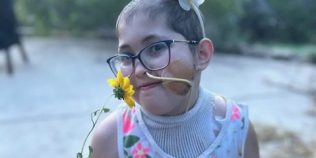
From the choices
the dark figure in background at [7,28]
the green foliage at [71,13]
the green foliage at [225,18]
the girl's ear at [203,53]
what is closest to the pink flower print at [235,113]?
Answer: the girl's ear at [203,53]

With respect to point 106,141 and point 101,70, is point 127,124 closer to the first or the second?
point 106,141

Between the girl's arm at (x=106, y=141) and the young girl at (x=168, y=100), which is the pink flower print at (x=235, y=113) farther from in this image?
the girl's arm at (x=106, y=141)

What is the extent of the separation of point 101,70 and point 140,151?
5.07 m

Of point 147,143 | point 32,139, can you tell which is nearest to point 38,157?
point 32,139

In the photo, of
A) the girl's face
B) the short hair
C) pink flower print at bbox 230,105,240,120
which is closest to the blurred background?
the girl's face

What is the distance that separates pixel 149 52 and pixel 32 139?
2.80m

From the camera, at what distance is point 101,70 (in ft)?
21.1

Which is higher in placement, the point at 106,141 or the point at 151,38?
the point at 151,38

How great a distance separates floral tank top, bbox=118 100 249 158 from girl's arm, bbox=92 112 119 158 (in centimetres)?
2

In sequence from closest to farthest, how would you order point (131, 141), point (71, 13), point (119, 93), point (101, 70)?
point (119, 93), point (131, 141), point (101, 70), point (71, 13)

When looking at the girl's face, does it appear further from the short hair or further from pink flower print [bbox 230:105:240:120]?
pink flower print [bbox 230:105:240:120]

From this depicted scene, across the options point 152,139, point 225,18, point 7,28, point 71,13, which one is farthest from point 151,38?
point 71,13

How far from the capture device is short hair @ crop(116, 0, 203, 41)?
131 cm

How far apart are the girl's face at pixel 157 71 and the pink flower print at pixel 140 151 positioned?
0.12 m
